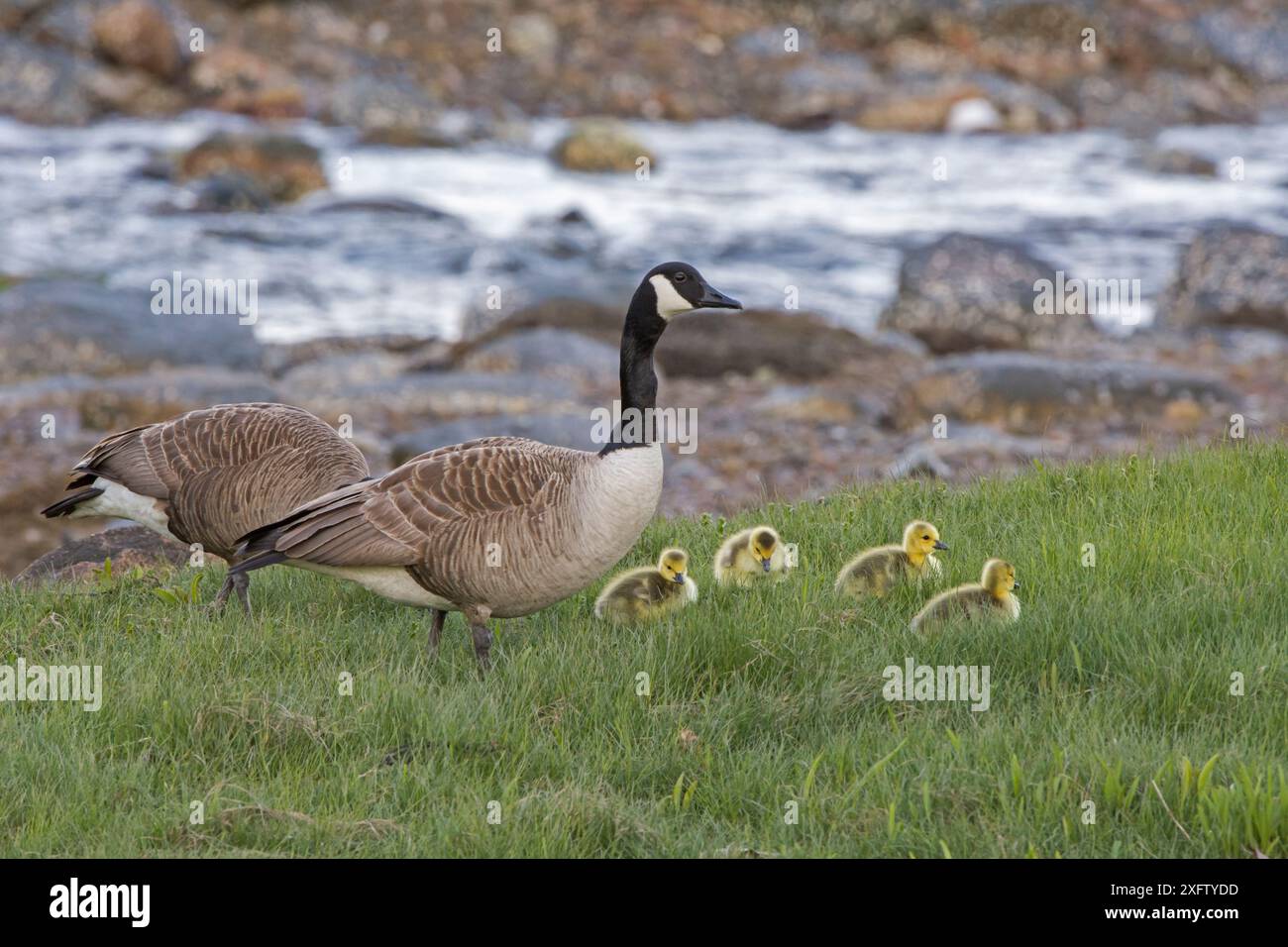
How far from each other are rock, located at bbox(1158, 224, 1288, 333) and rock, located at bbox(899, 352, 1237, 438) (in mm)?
5642

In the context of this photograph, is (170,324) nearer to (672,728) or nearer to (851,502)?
(851,502)

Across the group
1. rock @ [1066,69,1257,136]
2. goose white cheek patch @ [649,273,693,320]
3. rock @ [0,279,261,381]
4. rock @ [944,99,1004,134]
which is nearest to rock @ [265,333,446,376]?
rock @ [0,279,261,381]

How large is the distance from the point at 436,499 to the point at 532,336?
15397 millimetres

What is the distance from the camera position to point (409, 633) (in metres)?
8.41

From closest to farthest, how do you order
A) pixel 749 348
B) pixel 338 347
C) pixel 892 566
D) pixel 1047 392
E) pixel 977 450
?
pixel 892 566 < pixel 977 450 < pixel 1047 392 < pixel 749 348 < pixel 338 347

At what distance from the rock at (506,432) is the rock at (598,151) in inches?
866

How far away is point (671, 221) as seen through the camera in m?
34.6

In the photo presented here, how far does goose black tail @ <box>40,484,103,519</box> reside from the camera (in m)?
9.36

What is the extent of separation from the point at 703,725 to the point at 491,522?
1.58 meters

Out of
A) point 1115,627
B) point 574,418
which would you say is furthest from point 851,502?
point 574,418

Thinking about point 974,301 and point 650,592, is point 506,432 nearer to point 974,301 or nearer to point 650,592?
point 650,592

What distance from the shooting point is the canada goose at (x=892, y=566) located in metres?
8.38

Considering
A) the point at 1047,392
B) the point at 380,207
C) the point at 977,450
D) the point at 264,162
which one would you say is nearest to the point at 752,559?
the point at 977,450

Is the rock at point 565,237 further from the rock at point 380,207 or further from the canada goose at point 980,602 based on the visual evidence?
the canada goose at point 980,602
